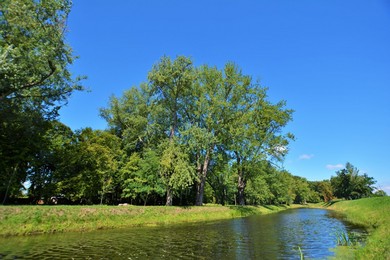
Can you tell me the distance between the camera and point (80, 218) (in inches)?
838

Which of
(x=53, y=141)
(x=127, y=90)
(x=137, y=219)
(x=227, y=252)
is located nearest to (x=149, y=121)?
(x=127, y=90)

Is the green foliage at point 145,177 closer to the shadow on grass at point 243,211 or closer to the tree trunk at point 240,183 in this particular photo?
the shadow on grass at point 243,211

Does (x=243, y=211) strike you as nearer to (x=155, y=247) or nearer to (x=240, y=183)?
(x=240, y=183)

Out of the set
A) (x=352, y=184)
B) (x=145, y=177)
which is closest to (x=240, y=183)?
(x=145, y=177)

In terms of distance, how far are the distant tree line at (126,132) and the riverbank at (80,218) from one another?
524 centimetres

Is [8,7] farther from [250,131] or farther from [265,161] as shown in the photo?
[265,161]

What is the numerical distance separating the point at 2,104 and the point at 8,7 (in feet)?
29.2

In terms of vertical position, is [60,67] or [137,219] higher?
[60,67]

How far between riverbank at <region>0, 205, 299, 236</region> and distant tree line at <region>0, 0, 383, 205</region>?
5237 millimetres

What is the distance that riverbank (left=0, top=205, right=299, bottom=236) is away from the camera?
701 inches

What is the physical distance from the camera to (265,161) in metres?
47.3

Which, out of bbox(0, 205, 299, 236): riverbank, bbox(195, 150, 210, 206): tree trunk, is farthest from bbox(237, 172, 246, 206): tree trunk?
bbox(0, 205, 299, 236): riverbank

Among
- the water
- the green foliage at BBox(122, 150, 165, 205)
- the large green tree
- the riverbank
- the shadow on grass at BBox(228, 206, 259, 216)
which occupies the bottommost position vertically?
the water

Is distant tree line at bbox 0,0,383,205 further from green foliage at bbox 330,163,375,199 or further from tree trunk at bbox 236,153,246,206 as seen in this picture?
green foliage at bbox 330,163,375,199
